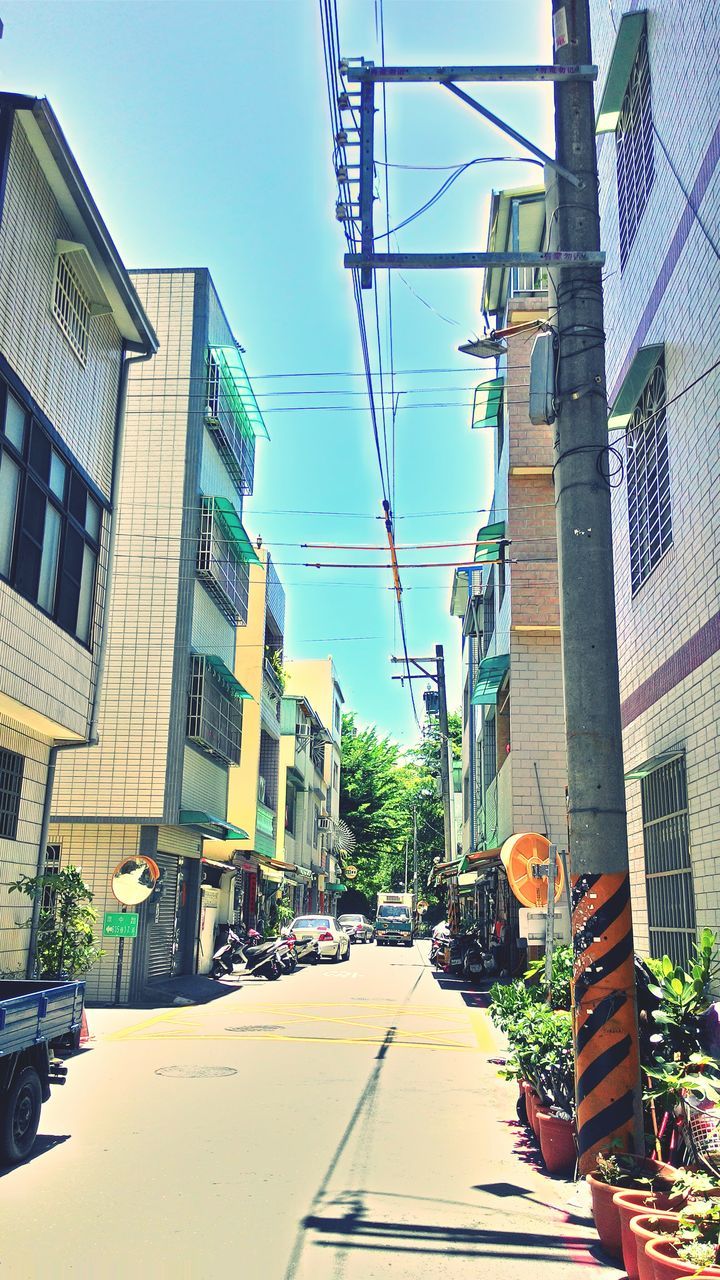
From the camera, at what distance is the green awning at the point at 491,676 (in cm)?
2014

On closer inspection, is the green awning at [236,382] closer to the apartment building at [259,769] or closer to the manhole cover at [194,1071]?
the apartment building at [259,769]

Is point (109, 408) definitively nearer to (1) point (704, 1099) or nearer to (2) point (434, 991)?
(1) point (704, 1099)

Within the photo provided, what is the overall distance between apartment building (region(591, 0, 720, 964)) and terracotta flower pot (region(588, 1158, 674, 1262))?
227 centimetres

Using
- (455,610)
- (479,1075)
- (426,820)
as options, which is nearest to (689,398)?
(479,1075)

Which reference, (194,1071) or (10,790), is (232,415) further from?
(194,1071)

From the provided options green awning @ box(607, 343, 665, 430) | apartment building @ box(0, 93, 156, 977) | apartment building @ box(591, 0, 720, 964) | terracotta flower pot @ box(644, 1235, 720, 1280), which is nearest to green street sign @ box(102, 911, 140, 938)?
apartment building @ box(0, 93, 156, 977)

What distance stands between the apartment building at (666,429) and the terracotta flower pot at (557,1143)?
1795 mm

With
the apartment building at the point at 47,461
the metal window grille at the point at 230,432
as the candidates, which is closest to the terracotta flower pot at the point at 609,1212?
the apartment building at the point at 47,461

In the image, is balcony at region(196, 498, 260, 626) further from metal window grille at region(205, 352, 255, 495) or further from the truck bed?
the truck bed

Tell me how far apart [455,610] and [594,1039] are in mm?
32513

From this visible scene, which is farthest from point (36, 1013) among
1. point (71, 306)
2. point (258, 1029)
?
point (71, 306)

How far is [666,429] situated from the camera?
31.3ft

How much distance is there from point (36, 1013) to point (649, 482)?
7.33m

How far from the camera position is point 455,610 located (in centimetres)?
3853
